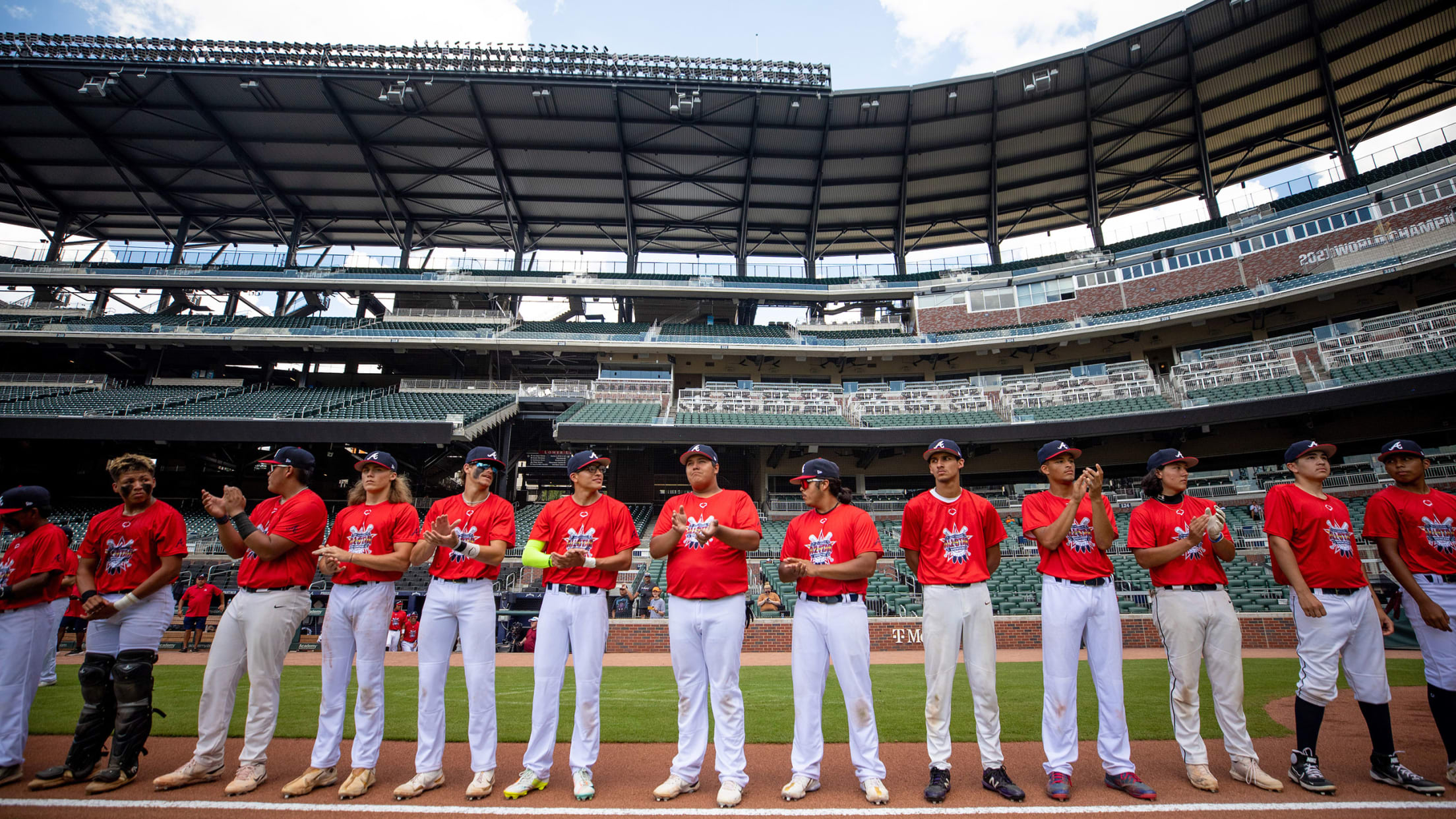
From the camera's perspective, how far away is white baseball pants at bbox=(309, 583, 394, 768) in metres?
4.52

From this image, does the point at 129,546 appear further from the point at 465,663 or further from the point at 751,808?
the point at 751,808

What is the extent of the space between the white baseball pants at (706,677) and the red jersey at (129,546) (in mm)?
4001

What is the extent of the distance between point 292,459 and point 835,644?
177 inches

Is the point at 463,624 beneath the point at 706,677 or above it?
above

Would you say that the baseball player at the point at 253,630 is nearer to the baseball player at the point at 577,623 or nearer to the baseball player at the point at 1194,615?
the baseball player at the point at 577,623

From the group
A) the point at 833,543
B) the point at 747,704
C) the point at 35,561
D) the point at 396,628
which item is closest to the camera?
the point at 833,543

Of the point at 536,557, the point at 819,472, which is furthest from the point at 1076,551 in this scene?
the point at 536,557

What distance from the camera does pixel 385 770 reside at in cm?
493

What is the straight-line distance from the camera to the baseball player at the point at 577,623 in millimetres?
4348

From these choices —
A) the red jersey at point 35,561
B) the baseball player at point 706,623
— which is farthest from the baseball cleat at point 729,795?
the red jersey at point 35,561

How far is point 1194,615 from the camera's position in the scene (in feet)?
15.4

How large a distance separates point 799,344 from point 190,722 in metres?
24.9

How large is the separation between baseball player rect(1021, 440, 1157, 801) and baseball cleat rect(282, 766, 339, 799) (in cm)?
502

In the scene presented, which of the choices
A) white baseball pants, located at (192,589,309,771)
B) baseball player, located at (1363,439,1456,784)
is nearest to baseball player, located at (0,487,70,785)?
white baseball pants, located at (192,589,309,771)
